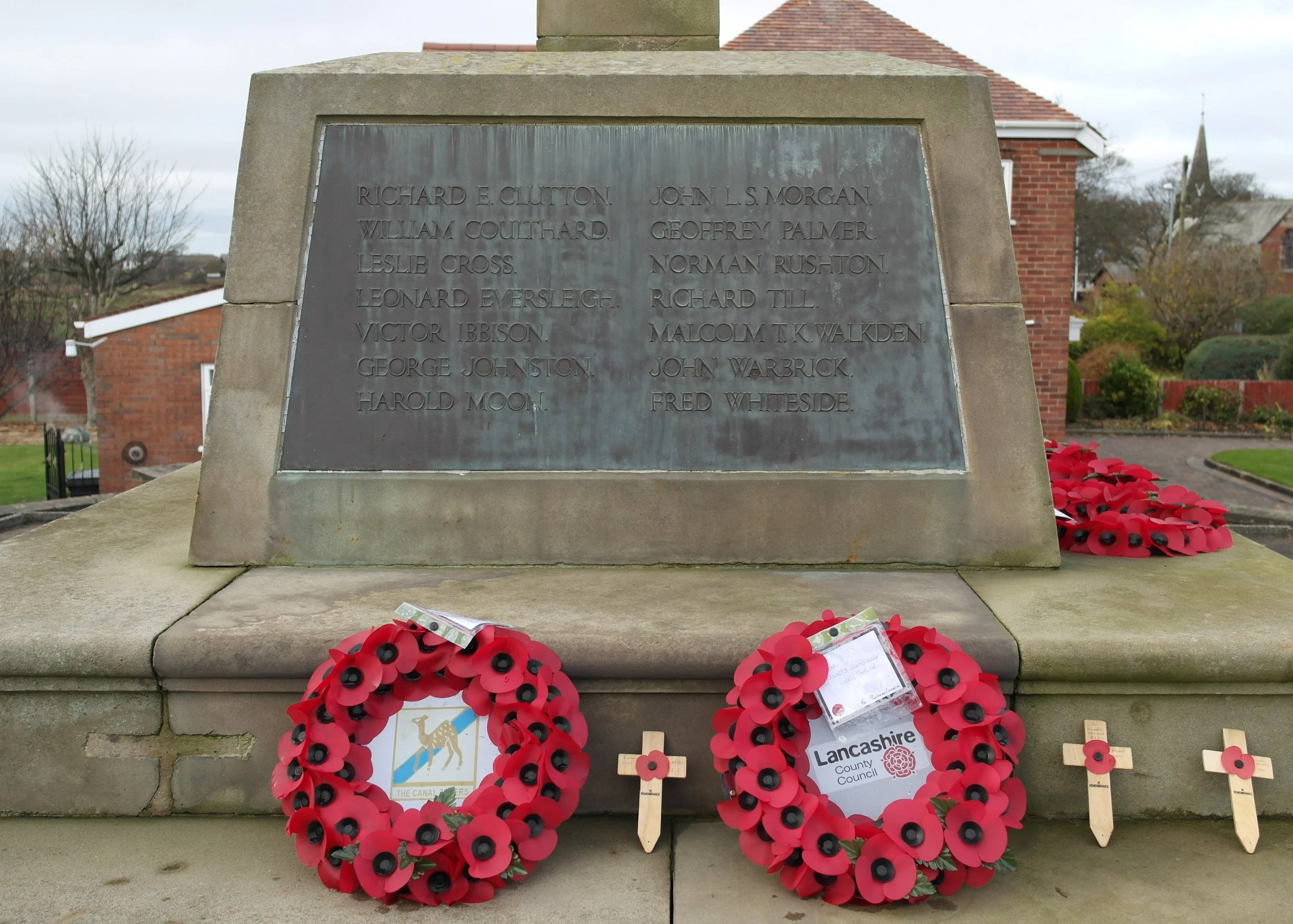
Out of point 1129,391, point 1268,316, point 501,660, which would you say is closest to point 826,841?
point 501,660

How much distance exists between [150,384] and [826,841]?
2014 cm

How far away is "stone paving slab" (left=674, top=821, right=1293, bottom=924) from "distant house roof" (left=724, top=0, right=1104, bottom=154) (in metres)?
16.6

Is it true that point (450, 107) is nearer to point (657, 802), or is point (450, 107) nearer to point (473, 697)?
point (473, 697)

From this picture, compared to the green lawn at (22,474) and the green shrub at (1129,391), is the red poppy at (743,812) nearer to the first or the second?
the green lawn at (22,474)

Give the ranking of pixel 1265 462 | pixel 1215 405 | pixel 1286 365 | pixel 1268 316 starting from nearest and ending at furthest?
1. pixel 1265 462
2. pixel 1215 405
3. pixel 1286 365
4. pixel 1268 316

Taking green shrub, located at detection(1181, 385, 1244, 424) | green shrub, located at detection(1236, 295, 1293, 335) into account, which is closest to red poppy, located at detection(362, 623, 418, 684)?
green shrub, located at detection(1181, 385, 1244, 424)

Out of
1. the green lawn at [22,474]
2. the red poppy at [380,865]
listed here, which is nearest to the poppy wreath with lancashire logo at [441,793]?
the red poppy at [380,865]

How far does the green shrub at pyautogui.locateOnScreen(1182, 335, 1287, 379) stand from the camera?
105 ft

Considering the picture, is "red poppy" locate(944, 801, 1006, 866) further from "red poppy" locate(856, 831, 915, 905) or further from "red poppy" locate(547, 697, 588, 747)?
"red poppy" locate(547, 697, 588, 747)

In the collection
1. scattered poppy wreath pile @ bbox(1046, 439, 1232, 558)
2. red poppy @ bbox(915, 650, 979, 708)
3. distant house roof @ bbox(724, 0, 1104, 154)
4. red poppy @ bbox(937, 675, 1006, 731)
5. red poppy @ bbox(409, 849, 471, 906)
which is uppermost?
distant house roof @ bbox(724, 0, 1104, 154)

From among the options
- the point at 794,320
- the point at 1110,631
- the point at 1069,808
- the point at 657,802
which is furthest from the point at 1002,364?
the point at 657,802

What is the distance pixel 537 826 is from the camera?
268cm

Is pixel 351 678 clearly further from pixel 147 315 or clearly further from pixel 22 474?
pixel 22 474

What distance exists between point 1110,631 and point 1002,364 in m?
1.21
